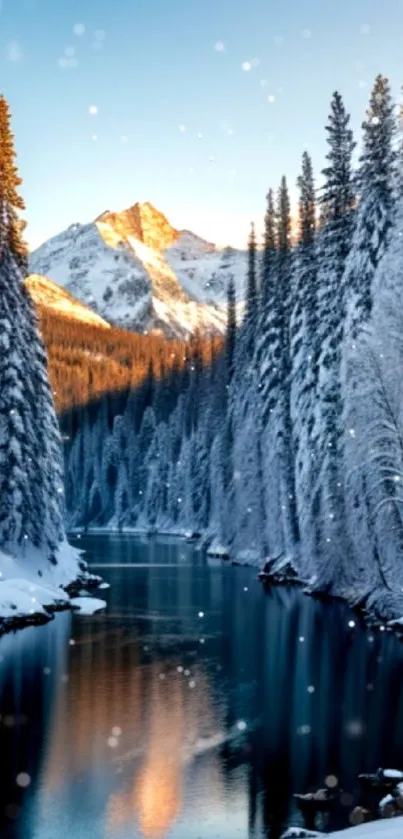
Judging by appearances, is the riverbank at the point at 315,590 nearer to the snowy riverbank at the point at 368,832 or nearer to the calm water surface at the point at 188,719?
the calm water surface at the point at 188,719

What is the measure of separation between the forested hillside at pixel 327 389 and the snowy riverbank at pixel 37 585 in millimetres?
11698

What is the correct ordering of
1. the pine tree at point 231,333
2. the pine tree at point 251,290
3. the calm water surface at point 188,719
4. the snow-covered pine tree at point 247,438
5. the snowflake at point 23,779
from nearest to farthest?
the calm water surface at point 188,719 → the snowflake at point 23,779 → the snow-covered pine tree at point 247,438 → the pine tree at point 251,290 → the pine tree at point 231,333

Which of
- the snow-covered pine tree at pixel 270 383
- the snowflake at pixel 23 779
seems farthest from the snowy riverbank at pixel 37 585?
the snowflake at pixel 23 779

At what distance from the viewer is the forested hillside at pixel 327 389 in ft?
115

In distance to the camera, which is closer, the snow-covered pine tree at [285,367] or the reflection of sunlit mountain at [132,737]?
the reflection of sunlit mountain at [132,737]

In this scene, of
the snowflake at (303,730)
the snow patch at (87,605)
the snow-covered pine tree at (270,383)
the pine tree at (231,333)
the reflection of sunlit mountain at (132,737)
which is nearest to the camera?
the reflection of sunlit mountain at (132,737)

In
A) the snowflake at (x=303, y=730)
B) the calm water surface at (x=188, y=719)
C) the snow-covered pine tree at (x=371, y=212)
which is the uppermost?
the snow-covered pine tree at (x=371, y=212)

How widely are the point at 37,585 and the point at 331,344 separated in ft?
58.6

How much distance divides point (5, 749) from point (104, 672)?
788cm

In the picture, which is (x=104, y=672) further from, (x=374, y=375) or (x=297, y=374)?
(x=297, y=374)

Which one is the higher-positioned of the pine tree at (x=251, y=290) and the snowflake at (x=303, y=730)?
the pine tree at (x=251, y=290)

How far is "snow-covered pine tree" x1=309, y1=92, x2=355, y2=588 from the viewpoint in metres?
43.3

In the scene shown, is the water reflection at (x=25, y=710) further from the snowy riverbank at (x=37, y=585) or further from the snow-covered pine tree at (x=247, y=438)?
the snow-covered pine tree at (x=247, y=438)

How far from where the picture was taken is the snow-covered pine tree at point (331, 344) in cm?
4328
